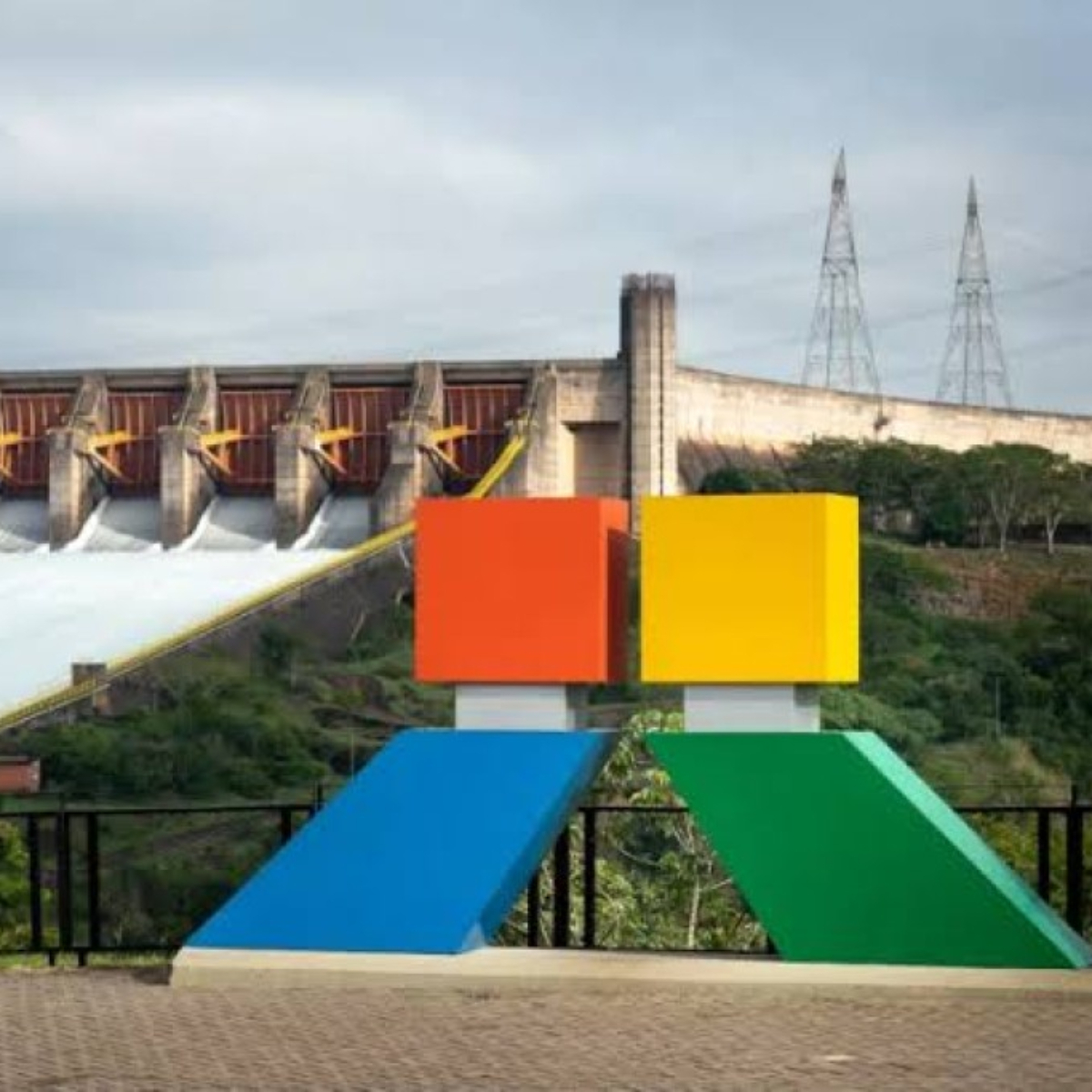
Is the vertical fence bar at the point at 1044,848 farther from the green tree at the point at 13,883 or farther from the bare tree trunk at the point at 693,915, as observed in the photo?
the green tree at the point at 13,883

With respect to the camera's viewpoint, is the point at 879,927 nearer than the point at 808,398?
Yes

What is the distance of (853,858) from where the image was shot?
21.5 meters

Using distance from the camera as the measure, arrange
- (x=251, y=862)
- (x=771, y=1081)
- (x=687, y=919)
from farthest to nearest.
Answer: (x=251, y=862), (x=687, y=919), (x=771, y=1081)

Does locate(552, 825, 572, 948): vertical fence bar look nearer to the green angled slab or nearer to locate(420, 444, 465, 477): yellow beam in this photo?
the green angled slab

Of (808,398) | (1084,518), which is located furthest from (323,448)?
(1084,518)

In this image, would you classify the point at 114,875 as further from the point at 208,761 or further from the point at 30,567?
the point at 30,567

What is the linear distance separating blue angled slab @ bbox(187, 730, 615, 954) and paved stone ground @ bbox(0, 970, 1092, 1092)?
0.63m

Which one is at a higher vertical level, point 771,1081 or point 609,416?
point 609,416

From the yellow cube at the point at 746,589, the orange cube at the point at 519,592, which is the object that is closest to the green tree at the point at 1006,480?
the orange cube at the point at 519,592

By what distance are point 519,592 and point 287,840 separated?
2.62m

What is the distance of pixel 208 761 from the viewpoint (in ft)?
245

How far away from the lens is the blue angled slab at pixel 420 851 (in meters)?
22.0

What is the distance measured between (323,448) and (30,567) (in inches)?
395

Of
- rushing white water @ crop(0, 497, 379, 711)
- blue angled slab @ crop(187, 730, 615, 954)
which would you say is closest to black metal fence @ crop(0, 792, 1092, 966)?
blue angled slab @ crop(187, 730, 615, 954)
